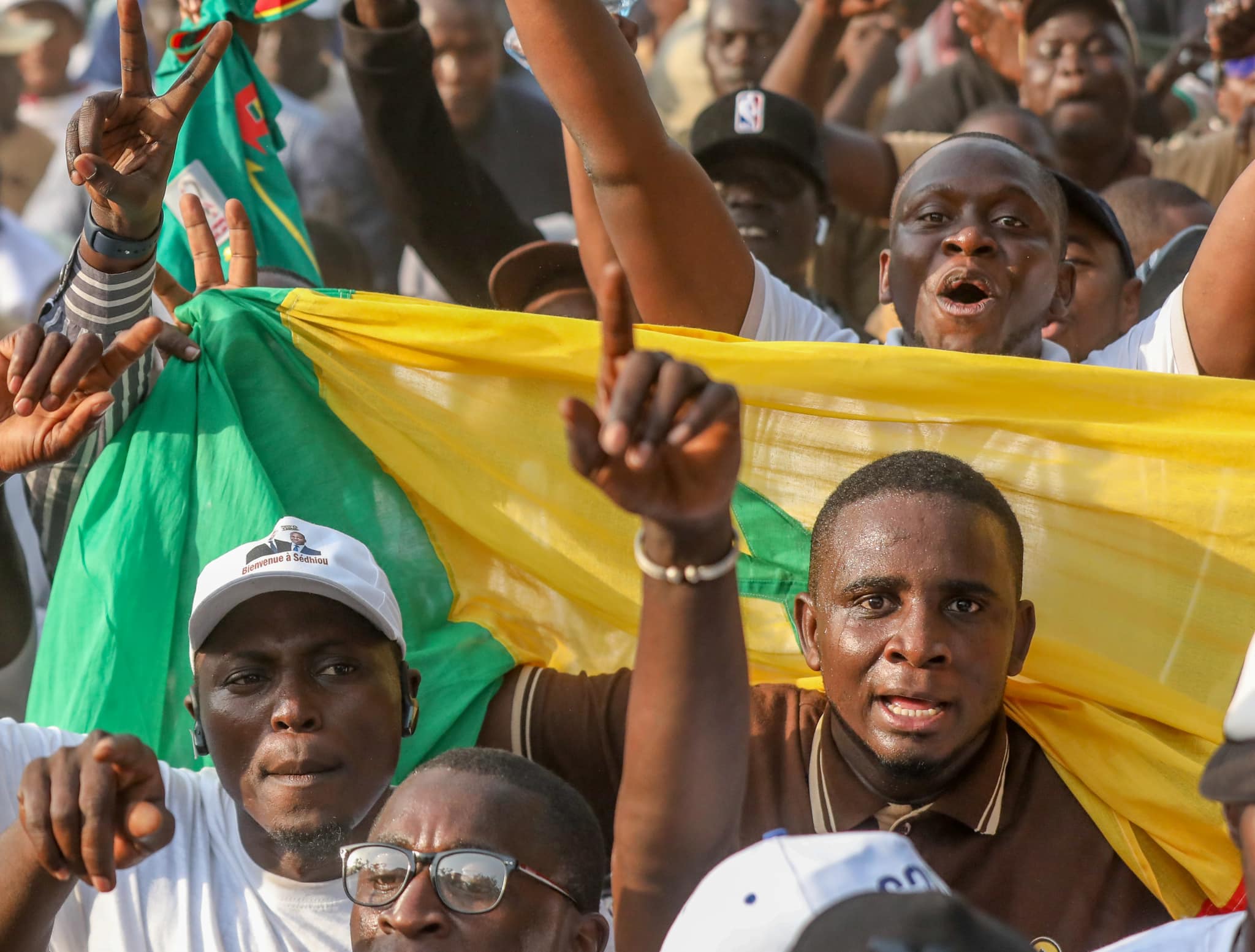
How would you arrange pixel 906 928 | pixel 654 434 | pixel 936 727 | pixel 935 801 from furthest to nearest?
pixel 935 801 → pixel 936 727 → pixel 654 434 → pixel 906 928

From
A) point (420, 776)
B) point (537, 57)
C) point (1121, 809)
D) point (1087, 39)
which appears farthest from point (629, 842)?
point (1087, 39)

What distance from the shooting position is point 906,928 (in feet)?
5.37

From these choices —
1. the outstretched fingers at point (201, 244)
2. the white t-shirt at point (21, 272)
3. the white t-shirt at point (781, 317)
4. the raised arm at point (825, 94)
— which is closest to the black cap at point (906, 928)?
the white t-shirt at point (781, 317)

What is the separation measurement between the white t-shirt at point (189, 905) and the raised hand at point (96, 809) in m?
0.61

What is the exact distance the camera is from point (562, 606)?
11.5 feet

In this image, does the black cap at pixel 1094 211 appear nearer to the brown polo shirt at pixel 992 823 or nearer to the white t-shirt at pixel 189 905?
the brown polo shirt at pixel 992 823

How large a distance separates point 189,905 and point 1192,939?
1588 mm

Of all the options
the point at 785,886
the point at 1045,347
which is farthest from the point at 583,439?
the point at 1045,347

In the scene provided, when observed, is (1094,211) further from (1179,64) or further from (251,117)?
(1179,64)

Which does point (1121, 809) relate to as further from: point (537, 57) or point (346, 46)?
point (346, 46)

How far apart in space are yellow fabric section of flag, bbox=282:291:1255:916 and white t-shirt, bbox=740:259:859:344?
310 millimetres

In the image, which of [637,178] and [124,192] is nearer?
[124,192]

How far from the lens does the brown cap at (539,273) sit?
4.84m

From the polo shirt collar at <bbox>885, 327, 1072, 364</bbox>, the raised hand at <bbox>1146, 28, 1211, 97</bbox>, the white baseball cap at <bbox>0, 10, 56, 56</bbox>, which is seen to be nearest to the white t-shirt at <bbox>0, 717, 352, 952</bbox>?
the polo shirt collar at <bbox>885, 327, 1072, 364</bbox>
